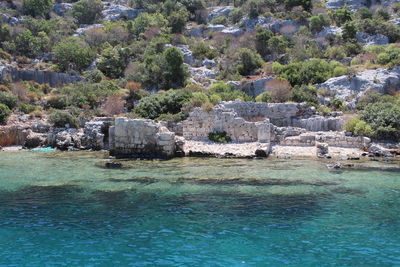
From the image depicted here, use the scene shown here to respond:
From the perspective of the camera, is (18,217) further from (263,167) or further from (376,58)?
(376,58)

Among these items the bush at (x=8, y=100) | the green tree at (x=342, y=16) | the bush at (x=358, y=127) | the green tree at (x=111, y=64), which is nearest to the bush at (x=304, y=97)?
the bush at (x=358, y=127)

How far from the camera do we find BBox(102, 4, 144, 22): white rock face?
65000 mm

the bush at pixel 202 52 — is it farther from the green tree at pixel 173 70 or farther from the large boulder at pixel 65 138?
the large boulder at pixel 65 138

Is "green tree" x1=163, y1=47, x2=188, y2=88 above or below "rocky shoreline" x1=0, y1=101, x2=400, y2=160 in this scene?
above

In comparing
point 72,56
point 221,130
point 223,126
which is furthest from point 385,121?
point 72,56

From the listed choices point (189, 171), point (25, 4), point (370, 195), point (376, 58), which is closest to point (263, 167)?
point (189, 171)

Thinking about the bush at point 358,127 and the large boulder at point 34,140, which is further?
the large boulder at point 34,140

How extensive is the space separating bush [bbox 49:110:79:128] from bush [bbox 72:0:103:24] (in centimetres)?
3819

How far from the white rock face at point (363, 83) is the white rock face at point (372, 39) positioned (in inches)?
546

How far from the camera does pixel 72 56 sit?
44.9m

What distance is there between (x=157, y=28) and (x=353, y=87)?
29.9 meters

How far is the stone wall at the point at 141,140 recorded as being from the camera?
76.5ft

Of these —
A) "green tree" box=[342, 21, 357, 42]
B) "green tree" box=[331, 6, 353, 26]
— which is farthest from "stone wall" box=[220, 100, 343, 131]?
"green tree" box=[331, 6, 353, 26]

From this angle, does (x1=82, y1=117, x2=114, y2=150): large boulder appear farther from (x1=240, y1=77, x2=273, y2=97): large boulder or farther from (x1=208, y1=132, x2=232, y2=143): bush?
(x1=240, y1=77, x2=273, y2=97): large boulder
